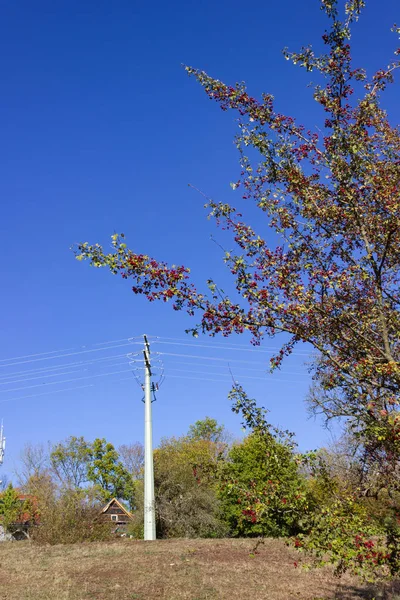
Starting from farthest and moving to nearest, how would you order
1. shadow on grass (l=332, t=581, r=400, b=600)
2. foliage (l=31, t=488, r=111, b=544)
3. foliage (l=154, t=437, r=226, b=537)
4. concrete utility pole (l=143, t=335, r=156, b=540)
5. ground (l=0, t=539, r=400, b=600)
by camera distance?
foliage (l=154, t=437, r=226, b=537)
concrete utility pole (l=143, t=335, r=156, b=540)
foliage (l=31, t=488, r=111, b=544)
ground (l=0, t=539, r=400, b=600)
shadow on grass (l=332, t=581, r=400, b=600)

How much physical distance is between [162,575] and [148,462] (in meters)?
12.5

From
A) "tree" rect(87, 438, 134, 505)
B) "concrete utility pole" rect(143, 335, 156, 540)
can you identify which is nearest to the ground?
"concrete utility pole" rect(143, 335, 156, 540)

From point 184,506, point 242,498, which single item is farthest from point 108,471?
point 242,498

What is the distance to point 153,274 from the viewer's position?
14.1 ft

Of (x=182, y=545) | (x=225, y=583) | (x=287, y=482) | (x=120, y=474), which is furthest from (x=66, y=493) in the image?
(x=120, y=474)

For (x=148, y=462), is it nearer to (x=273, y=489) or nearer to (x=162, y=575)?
(x=162, y=575)

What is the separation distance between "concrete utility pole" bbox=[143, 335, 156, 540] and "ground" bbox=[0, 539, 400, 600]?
593 centimetres

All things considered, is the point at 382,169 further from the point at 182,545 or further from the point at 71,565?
the point at 182,545

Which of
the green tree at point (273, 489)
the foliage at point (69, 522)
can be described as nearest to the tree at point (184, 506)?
the foliage at point (69, 522)

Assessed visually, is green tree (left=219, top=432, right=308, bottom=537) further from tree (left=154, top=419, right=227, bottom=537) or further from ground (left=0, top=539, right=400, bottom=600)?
tree (left=154, top=419, right=227, bottom=537)

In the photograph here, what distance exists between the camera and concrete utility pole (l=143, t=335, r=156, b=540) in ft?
81.6

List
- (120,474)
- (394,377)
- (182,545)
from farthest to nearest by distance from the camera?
1. (120,474)
2. (182,545)
3. (394,377)

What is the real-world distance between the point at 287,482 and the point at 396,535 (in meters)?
1.11

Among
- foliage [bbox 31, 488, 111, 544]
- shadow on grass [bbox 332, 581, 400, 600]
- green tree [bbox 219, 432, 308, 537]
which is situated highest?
green tree [bbox 219, 432, 308, 537]
